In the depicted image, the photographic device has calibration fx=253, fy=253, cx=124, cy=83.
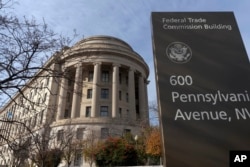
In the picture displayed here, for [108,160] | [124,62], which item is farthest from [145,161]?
[124,62]

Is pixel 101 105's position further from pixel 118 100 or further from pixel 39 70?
pixel 39 70

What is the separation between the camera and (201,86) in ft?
12.7

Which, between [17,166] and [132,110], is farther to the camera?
[132,110]

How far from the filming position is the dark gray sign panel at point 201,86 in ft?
11.1

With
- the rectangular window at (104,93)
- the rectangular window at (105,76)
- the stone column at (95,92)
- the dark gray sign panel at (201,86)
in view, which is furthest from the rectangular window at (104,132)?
the dark gray sign panel at (201,86)

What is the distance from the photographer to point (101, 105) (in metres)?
43.3

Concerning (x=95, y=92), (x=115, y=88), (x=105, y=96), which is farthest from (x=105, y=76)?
(x=95, y=92)

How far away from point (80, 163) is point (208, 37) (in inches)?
1300

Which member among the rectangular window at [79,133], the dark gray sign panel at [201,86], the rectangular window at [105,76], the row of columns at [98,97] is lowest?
the dark gray sign panel at [201,86]

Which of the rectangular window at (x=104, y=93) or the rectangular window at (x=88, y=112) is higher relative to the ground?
the rectangular window at (x=104, y=93)

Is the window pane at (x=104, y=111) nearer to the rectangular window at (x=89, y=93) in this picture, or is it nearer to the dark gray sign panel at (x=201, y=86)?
the rectangular window at (x=89, y=93)

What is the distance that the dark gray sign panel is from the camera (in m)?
3.37

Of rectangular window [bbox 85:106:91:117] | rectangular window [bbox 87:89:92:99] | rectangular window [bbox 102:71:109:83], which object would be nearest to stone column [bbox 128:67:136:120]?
rectangular window [bbox 102:71:109:83]

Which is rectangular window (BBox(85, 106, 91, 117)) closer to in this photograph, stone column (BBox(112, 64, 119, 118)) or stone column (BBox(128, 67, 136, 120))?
stone column (BBox(112, 64, 119, 118))
